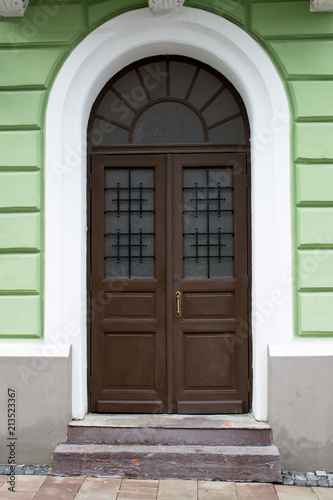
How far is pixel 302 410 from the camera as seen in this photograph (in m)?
4.24

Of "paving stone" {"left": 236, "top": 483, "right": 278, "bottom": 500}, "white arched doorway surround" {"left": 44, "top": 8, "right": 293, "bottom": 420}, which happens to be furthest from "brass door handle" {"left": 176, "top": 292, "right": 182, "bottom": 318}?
"paving stone" {"left": 236, "top": 483, "right": 278, "bottom": 500}

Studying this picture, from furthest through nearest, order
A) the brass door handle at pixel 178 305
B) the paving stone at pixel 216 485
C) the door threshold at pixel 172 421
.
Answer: the brass door handle at pixel 178 305 → the door threshold at pixel 172 421 → the paving stone at pixel 216 485

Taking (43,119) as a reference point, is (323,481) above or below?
below

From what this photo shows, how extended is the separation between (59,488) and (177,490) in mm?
955

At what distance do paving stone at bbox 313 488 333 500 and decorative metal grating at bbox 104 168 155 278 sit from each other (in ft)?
7.70

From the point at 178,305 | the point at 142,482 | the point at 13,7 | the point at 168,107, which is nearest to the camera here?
the point at 142,482

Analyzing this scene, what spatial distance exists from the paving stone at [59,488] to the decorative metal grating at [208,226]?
2.08 metres

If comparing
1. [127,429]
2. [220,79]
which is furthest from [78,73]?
[127,429]

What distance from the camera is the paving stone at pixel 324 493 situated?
3.77m

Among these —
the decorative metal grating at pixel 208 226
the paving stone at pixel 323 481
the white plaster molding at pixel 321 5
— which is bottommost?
the paving stone at pixel 323 481

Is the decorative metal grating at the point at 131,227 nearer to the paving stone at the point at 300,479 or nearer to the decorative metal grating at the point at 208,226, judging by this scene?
the decorative metal grating at the point at 208,226

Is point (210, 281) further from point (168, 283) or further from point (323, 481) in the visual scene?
point (323, 481)

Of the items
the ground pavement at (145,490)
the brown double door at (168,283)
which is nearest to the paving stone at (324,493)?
the ground pavement at (145,490)

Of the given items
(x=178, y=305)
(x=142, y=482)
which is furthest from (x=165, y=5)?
(x=142, y=482)
